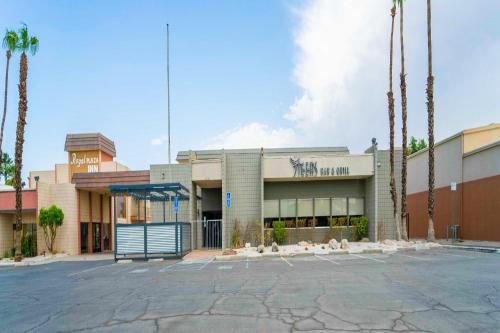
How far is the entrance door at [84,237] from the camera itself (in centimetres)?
2844

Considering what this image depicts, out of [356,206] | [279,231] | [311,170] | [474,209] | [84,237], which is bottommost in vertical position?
[84,237]

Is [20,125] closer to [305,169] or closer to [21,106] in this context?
[21,106]

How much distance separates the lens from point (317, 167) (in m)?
24.6

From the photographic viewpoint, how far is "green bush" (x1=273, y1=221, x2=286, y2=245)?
81.5ft

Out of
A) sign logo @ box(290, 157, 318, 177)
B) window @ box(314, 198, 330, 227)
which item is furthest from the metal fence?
window @ box(314, 198, 330, 227)

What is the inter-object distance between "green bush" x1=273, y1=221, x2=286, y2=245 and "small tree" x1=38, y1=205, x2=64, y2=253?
14.2 metres

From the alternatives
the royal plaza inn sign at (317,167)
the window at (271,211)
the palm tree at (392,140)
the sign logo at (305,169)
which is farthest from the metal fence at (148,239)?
the palm tree at (392,140)

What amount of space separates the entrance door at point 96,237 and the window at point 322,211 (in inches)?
684

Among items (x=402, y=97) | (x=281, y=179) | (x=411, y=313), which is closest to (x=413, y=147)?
(x=402, y=97)

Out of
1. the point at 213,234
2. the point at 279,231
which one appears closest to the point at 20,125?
the point at 213,234

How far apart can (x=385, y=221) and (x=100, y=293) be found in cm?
1898

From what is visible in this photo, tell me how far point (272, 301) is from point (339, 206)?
18.3 meters

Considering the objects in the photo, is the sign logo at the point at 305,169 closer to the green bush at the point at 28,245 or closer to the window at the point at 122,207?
the green bush at the point at 28,245

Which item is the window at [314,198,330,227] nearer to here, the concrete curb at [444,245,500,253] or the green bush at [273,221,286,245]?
the green bush at [273,221,286,245]
